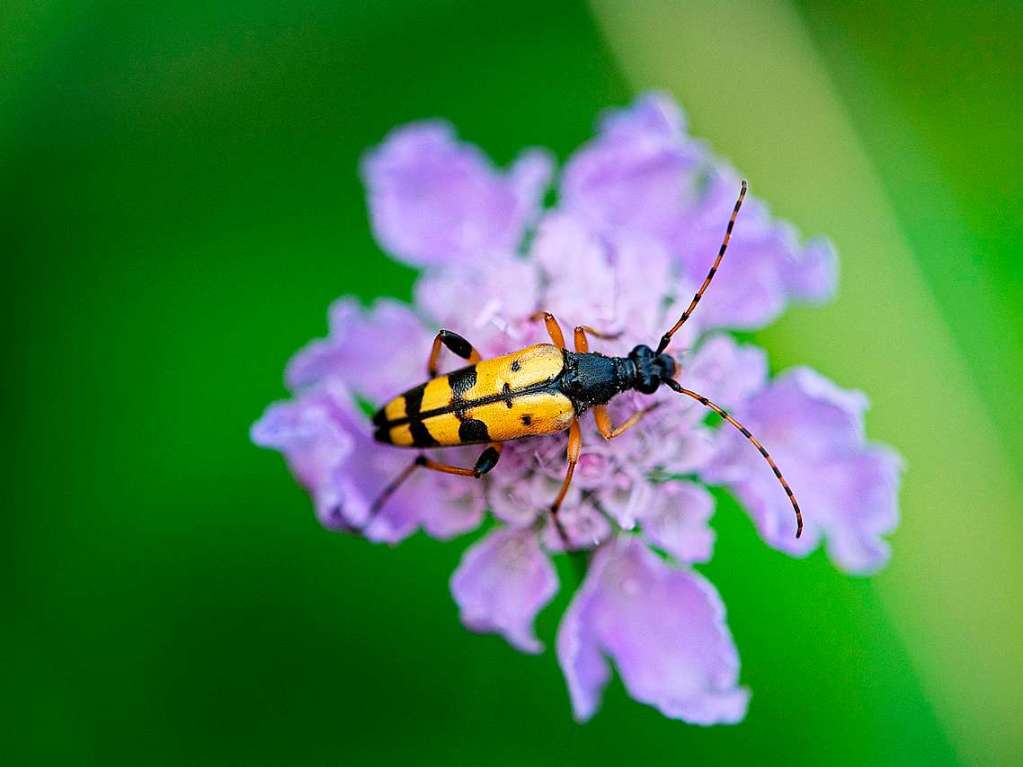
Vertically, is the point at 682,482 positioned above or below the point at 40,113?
below

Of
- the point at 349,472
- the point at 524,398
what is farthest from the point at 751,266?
the point at 349,472

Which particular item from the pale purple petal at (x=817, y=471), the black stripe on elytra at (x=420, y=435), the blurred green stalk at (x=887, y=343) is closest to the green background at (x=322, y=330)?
the blurred green stalk at (x=887, y=343)

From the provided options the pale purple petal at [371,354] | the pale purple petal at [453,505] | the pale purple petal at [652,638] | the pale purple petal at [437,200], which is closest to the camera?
A: the pale purple petal at [652,638]

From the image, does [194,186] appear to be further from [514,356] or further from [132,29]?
[514,356]

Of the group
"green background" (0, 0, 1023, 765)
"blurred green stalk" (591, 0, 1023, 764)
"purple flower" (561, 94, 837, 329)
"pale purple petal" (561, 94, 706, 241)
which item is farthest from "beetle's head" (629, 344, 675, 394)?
"blurred green stalk" (591, 0, 1023, 764)

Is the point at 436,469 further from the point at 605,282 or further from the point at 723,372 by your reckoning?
the point at 723,372

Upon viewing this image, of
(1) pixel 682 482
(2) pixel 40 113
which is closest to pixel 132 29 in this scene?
(2) pixel 40 113

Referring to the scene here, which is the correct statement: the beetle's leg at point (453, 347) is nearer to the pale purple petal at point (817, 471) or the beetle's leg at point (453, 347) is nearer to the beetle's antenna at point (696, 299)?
the beetle's antenna at point (696, 299)

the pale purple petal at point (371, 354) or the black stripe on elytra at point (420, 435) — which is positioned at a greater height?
the pale purple petal at point (371, 354)
